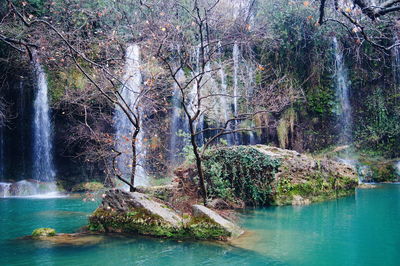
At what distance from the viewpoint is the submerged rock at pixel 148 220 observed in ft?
21.1

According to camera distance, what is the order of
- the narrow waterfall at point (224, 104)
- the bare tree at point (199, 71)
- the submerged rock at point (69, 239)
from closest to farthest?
1. the submerged rock at point (69, 239)
2. the bare tree at point (199, 71)
3. the narrow waterfall at point (224, 104)

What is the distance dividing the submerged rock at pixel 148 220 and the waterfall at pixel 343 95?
1507 cm

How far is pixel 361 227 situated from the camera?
7.33 meters

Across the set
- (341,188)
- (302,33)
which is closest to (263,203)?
(341,188)

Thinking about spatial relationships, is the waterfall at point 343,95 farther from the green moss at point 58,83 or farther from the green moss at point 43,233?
the green moss at point 43,233

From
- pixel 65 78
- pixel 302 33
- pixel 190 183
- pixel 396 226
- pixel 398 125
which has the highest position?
pixel 302 33

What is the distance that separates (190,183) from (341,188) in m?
5.05

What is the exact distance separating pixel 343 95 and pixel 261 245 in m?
16.2

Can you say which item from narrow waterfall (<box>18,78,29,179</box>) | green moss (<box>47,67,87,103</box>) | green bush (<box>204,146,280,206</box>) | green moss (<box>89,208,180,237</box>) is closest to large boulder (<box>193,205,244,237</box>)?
green moss (<box>89,208,180,237</box>)

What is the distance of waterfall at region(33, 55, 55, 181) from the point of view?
17.0m

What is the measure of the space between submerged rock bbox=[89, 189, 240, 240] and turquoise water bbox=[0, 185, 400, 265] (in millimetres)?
259

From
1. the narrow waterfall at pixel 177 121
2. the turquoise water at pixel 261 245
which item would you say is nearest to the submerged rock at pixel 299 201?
the turquoise water at pixel 261 245

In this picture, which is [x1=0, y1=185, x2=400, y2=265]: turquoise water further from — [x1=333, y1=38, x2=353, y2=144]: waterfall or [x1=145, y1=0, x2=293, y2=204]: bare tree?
[x1=333, y1=38, x2=353, y2=144]: waterfall

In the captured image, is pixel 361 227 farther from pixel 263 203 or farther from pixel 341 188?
pixel 341 188
